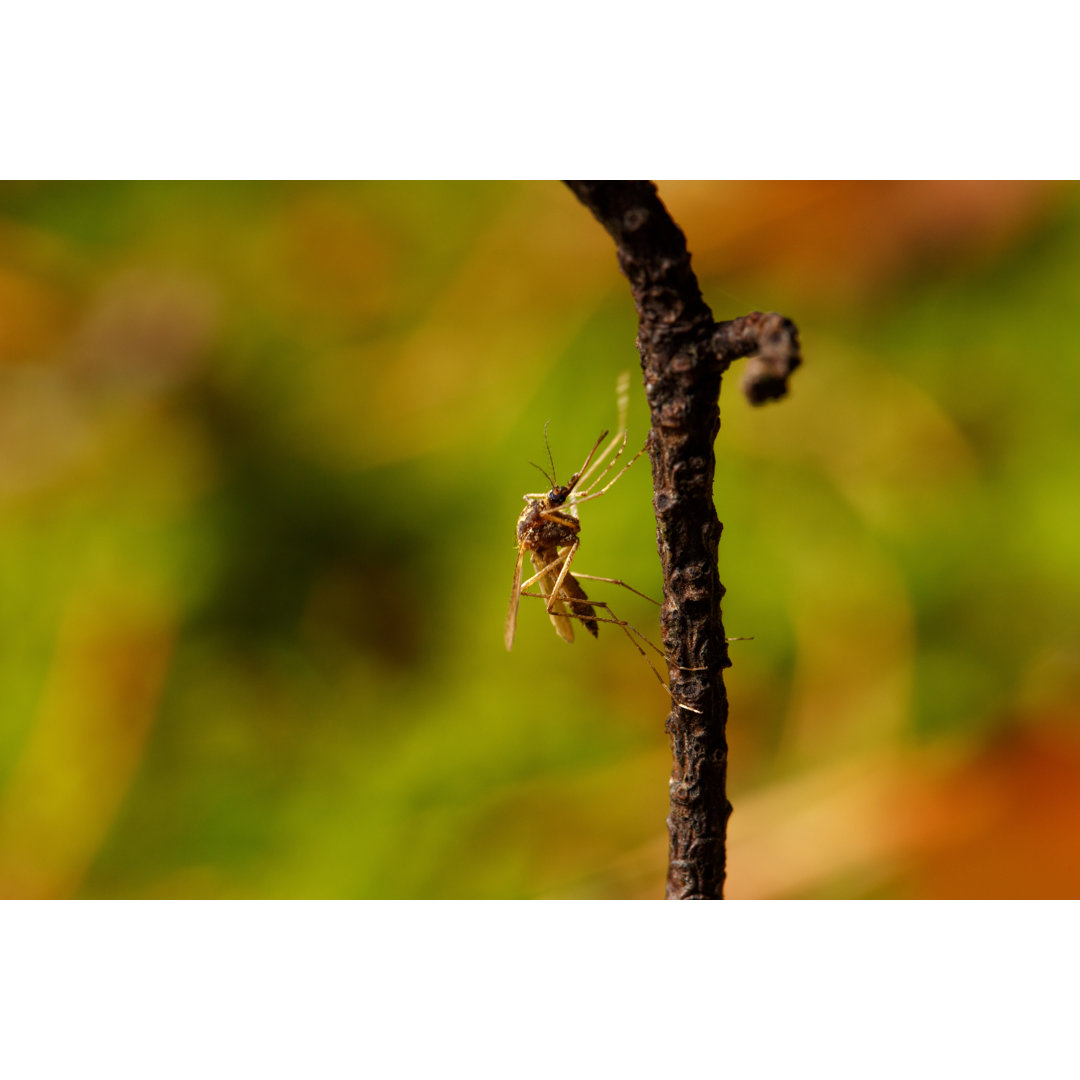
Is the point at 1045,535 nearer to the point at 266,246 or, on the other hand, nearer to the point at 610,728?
the point at 610,728

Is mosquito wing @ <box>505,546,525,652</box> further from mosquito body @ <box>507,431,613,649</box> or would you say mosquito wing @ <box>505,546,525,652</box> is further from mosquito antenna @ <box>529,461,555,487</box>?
mosquito antenna @ <box>529,461,555,487</box>

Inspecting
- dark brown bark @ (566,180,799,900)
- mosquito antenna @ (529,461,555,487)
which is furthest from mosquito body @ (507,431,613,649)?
dark brown bark @ (566,180,799,900)

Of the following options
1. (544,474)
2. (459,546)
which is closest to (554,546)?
(544,474)

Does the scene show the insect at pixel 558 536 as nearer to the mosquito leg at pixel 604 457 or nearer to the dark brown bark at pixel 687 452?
the mosquito leg at pixel 604 457

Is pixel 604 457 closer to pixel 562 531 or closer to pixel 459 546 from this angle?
pixel 562 531

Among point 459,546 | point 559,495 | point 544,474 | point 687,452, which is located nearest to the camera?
point 687,452

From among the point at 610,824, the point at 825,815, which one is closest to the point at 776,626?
the point at 825,815

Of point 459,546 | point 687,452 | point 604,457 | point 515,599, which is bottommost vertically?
point 687,452
